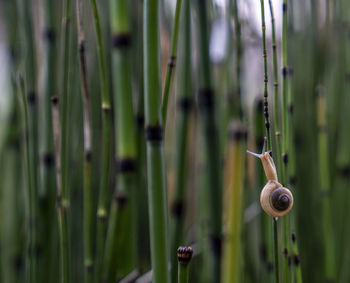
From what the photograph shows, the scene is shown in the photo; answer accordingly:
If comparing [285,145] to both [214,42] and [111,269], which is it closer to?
[111,269]

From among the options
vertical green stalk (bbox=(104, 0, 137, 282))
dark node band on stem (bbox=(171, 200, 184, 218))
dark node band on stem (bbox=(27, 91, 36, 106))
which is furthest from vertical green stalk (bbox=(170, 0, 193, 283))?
dark node band on stem (bbox=(27, 91, 36, 106))

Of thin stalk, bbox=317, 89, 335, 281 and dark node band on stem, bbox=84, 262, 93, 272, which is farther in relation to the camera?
thin stalk, bbox=317, 89, 335, 281

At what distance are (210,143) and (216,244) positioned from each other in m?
0.15

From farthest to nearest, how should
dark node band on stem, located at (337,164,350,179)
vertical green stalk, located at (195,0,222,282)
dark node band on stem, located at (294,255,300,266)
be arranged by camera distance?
dark node band on stem, located at (337,164,350,179) < vertical green stalk, located at (195,0,222,282) < dark node band on stem, located at (294,255,300,266)

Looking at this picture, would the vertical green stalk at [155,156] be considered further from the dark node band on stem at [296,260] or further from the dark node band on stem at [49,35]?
the dark node band on stem at [49,35]

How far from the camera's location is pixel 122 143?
0.52 meters

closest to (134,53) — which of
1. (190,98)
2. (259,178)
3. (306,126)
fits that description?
(190,98)

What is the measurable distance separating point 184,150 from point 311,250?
1.43 ft

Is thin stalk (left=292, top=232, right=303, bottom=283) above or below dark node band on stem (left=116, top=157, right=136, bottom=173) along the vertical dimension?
below

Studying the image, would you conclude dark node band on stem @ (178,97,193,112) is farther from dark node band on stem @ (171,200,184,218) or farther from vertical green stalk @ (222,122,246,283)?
vertical green stalk @ (222,122,246,283)

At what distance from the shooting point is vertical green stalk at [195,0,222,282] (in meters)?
0.61

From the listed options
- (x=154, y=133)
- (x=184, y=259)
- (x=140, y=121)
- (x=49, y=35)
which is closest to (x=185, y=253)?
(x=184, y=259)

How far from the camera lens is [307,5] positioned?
0.97 m

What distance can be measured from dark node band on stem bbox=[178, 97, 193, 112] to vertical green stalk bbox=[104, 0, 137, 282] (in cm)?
17
